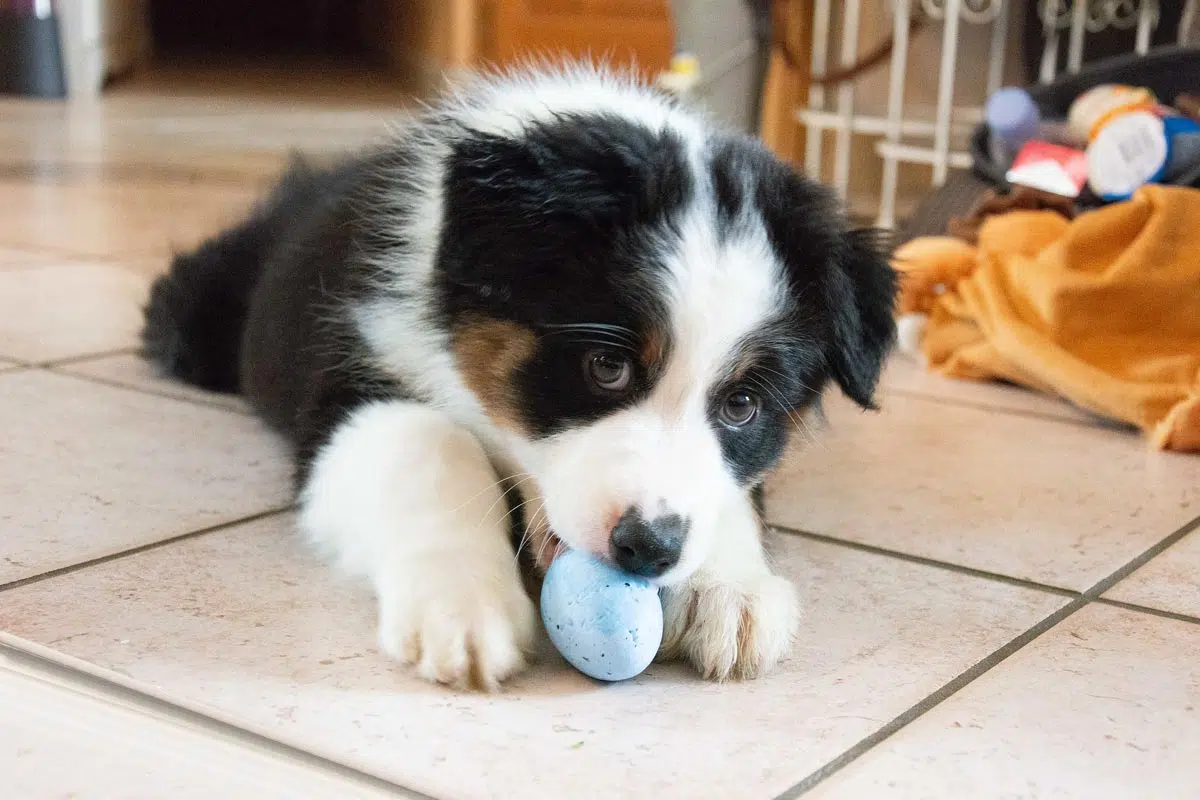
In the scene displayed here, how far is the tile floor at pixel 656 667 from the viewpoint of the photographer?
1217 millimetres

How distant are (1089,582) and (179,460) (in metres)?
1.35

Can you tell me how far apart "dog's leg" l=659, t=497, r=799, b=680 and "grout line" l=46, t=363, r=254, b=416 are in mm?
1197

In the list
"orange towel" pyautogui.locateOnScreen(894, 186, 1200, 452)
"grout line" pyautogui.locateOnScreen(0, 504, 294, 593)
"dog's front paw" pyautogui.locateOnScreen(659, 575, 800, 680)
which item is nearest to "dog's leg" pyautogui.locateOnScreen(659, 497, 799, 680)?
"dog's front paw" pyautogui.locateOnScreen(659, 575, 800, 680)

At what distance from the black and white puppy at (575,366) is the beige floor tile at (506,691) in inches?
2.1

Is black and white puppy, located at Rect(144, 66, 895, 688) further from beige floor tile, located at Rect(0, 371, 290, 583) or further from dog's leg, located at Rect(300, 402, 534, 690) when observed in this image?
beige floor tile, located at Rect(0, 371, 290, 583)

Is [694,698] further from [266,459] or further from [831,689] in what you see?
[266,459]

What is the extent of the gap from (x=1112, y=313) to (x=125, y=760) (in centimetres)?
210

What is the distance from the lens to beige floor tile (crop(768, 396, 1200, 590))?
1.91m

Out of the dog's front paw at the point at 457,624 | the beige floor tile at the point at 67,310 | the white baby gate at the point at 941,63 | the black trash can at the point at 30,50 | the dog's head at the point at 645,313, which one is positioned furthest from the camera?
the black trash can at the point at 30,50

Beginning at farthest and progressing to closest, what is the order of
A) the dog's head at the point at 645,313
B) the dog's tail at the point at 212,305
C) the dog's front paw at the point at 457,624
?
the dog's tail at the point at 212,305
the dog's head at the point at 645,313
the dog's front paw at the point at 457,624

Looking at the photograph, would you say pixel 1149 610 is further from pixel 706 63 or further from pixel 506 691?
pixel 706 63

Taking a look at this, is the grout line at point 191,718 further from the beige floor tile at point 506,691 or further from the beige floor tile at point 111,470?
the beige floor tile at point 111,470

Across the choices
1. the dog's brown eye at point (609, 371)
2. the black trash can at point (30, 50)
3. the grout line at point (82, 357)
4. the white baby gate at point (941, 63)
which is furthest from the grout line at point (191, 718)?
the black trash can at point (30, 50)

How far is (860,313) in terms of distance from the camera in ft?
5.88
